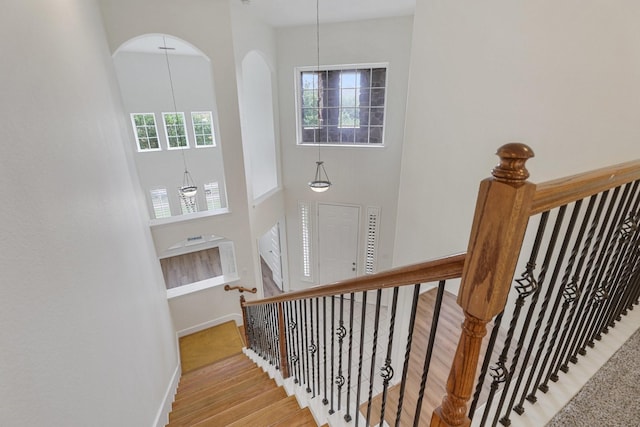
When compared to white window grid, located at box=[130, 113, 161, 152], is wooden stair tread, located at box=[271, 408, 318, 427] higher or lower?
lower

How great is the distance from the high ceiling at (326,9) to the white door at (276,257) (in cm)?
400

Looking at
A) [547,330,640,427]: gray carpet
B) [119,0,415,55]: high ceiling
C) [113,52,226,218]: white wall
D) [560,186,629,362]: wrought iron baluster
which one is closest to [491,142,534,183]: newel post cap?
[560,186,629,362]: wrought iron baluster

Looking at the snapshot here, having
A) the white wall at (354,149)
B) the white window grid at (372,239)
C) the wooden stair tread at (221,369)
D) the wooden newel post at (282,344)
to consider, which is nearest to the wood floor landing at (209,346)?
the wooden stair tread at (221,369)

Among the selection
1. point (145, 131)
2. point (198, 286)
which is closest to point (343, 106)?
point (198, 286)

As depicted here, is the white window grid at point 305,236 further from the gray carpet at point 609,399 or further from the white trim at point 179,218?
the gray carpet at point 609,399

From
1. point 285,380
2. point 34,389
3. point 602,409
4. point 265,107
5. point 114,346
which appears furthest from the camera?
point 265,107

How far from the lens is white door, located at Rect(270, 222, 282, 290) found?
22.8 ft

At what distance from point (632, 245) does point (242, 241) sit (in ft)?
15.3

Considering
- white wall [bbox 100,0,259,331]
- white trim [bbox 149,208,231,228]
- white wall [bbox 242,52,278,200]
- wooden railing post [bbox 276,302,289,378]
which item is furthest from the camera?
white wall [bbox 242,52,278,200]

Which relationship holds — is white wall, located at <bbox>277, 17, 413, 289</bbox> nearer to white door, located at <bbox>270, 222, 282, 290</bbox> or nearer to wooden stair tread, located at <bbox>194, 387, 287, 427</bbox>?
white door, located at <bbox>270, 222, 282, 290</bbox>

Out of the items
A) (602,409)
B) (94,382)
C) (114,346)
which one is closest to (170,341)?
(114,346)

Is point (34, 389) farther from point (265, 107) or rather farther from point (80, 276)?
point (265, 107)

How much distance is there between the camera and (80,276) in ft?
5.86

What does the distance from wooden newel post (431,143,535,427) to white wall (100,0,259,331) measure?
4348 millimetres
